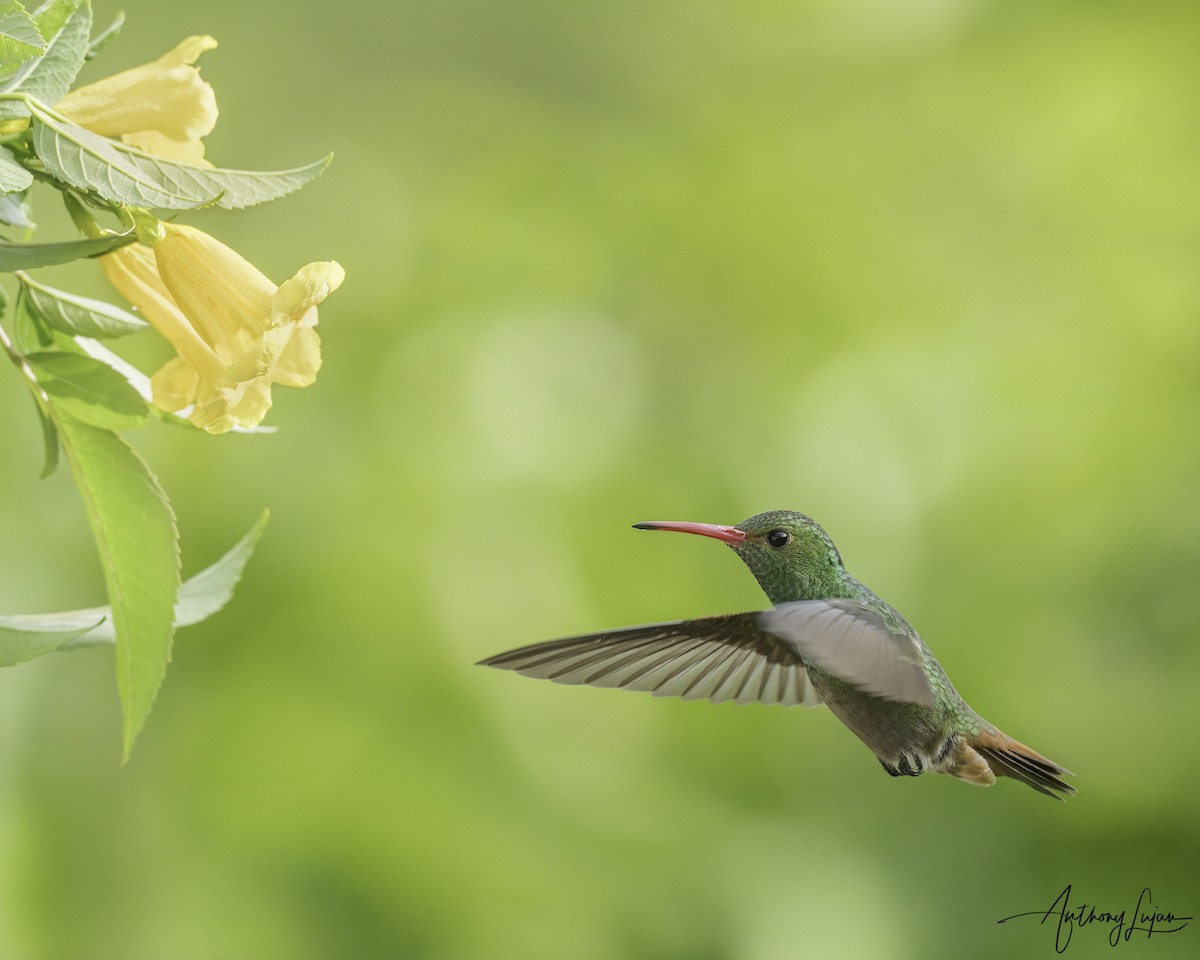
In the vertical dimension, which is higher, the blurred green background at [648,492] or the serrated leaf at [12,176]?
the serrated leaf at [12,176]

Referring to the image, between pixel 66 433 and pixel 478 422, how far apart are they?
6.53ft

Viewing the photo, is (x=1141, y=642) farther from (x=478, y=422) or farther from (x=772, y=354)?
(x=478, y=422)

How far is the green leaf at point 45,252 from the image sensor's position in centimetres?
71

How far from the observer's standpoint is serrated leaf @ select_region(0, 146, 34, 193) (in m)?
0.66

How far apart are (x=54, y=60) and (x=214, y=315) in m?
0.20

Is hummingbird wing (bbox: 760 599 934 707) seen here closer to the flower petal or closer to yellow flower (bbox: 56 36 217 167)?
the flower petal

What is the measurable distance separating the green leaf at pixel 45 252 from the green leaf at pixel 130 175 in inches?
1.2

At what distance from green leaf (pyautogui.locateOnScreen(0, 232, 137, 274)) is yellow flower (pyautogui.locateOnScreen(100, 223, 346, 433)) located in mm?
118

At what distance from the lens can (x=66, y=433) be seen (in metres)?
0.80
